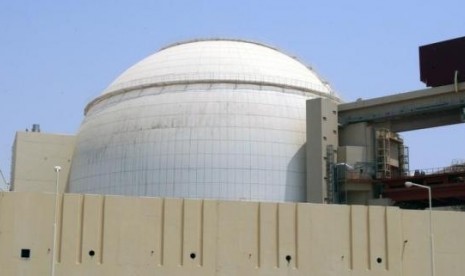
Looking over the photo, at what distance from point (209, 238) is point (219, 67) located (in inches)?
1425

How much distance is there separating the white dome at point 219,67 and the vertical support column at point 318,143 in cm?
612

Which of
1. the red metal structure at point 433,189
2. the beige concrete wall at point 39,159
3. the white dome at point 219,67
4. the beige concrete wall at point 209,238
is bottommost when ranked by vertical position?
the beige concrete wall at point 209,238

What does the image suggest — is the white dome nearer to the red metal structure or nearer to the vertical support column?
the vertical support column

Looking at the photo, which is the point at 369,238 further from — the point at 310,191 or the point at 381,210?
the point at 310,191

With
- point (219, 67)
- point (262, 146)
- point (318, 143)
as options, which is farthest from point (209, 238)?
point (219, 67)

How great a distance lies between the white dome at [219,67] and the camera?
74812 millimetres

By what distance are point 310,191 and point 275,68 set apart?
43.6 feet

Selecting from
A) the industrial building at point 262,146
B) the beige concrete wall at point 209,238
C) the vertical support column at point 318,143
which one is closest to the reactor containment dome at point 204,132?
the industrial building at point 262,146

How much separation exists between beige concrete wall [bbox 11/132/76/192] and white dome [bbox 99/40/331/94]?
7775 millimetres

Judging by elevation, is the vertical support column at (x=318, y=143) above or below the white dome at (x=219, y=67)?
below

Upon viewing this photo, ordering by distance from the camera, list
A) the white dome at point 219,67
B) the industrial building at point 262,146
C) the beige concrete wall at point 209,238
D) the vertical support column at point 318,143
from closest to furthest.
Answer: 1. the beige concrete wall at point 209,238
2. the industrial building at point 262,146
3. the vertical support column at point 318,143
4. the white dome at point 219,67

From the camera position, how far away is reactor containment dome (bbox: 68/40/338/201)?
70.1 meters

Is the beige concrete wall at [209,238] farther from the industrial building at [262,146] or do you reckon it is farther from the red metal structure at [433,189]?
the red metal structure at [433,189]

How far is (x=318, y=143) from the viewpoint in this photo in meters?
69.6
